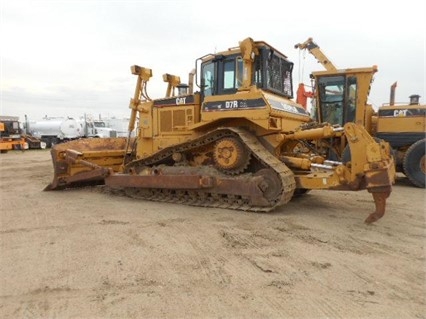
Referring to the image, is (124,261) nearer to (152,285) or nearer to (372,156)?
(152,285)

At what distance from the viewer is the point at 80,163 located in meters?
8.00

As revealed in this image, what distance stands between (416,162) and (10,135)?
2670cm

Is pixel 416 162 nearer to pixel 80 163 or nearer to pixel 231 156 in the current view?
pixel 231 156

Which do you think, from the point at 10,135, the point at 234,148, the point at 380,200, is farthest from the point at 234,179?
the point at 10,135

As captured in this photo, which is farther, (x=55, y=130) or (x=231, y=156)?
(x=55, y=130)

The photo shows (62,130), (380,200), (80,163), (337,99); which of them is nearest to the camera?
(380,200)

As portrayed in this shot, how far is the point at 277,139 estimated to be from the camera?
630 cm

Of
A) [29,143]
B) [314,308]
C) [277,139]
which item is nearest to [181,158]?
[277,139]

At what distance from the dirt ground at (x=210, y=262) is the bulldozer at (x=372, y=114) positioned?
3445 millimetres

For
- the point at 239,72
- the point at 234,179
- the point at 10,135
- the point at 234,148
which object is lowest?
the point at 234,179

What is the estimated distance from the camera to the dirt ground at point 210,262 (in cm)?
290

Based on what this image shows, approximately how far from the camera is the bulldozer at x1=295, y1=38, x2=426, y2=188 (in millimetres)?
9266

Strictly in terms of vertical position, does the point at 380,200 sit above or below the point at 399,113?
below

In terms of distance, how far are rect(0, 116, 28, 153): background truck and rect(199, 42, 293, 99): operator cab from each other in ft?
68.2
